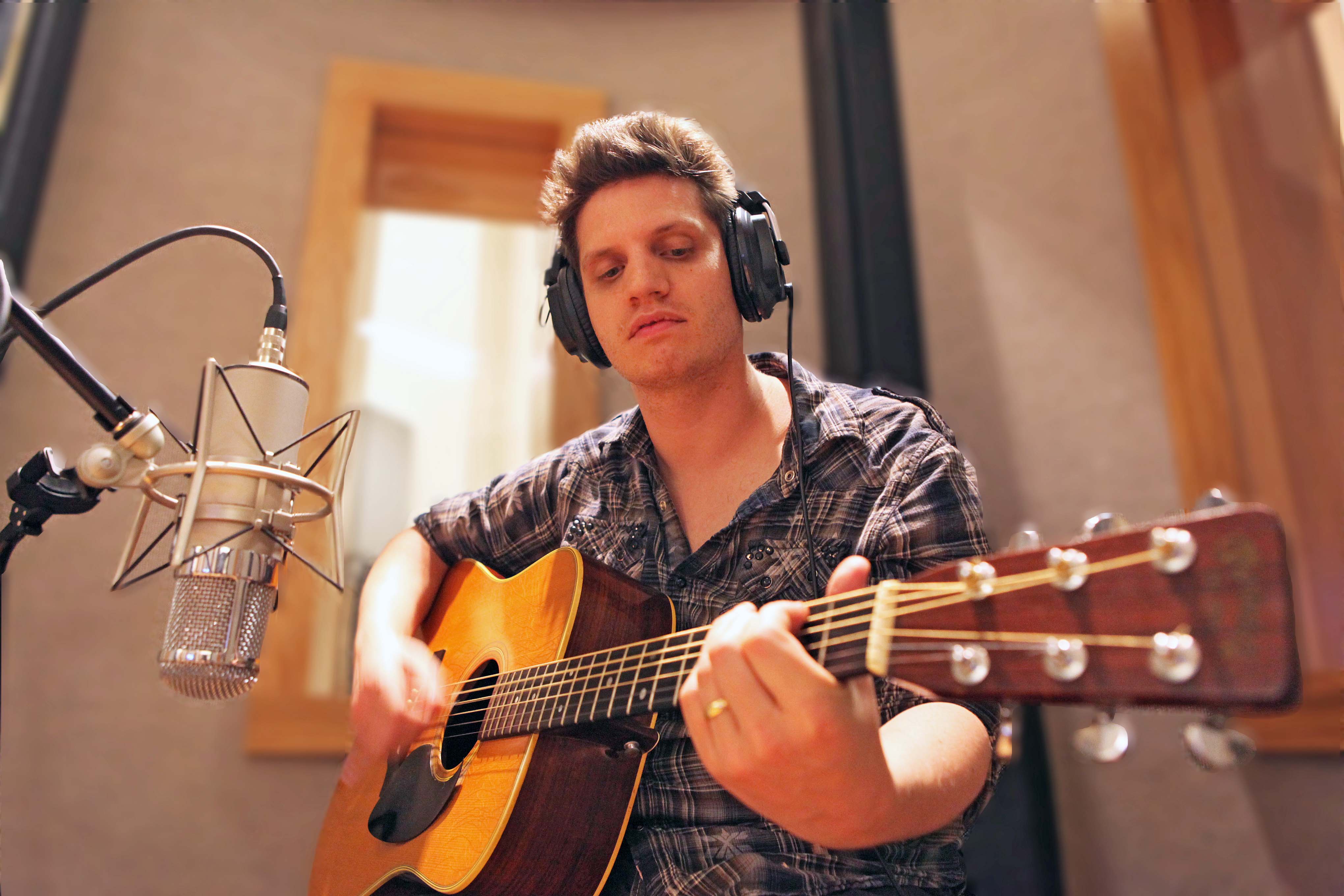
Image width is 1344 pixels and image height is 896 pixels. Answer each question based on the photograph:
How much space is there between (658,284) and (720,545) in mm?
316

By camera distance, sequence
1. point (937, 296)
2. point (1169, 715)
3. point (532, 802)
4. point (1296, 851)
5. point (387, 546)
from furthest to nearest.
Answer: point (937, 296) → point (1169, 715) → point (1296, 851) → point (387, 546) → point (532, 802)

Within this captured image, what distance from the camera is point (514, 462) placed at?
1.99 metres

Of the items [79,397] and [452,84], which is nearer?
[79,397]

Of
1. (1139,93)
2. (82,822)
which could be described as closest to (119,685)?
(82,822)

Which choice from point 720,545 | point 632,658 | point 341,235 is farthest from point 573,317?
point 341,235

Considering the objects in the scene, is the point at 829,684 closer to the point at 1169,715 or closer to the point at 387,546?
the point at 387,546

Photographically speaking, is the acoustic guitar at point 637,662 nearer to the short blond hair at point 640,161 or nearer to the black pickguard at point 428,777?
the black pickguard at point 428,777

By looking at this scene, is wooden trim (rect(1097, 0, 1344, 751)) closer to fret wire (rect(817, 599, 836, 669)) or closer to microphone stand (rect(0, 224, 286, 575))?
fret wire (rect(817, 599, 836, 669))

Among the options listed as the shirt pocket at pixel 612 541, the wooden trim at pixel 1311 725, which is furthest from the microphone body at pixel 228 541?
the wooden trim at pixel 1311 725

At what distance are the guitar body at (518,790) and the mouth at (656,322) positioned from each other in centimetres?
27

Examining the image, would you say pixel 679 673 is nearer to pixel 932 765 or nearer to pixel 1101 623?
pixel 932 765

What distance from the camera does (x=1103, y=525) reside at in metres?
0.56

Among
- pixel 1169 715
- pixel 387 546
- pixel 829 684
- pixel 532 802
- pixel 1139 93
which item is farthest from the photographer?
pixel 1139 93

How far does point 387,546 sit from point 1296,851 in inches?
63.4
